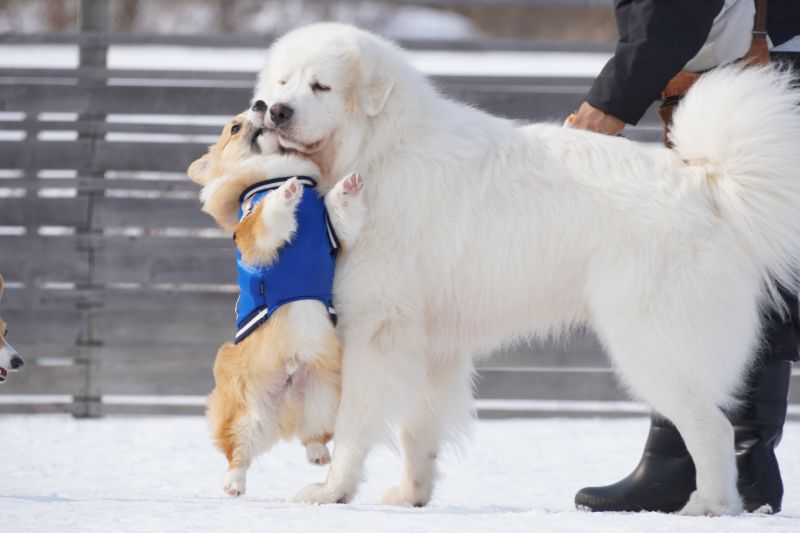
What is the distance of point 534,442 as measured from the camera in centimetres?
500

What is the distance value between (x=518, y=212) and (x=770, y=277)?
75cm

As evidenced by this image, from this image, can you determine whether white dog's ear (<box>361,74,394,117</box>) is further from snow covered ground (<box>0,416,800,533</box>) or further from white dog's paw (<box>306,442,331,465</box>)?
snow covered ground (<box>0,416,800,533</box>)

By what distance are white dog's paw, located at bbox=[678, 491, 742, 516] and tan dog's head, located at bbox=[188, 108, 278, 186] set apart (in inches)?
64.1

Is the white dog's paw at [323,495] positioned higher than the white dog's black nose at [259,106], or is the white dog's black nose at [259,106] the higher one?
the white dog's black nose at [259,106]

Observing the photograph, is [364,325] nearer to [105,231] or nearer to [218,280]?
[218,280]

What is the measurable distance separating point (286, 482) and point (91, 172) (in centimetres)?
256

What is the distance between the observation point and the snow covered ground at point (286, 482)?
263cm

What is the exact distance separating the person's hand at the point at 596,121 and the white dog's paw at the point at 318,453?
1.29 meters

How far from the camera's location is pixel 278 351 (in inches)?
122

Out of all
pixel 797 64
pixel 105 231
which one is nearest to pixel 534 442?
pixel 797 64

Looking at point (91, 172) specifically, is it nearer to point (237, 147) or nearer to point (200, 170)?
point (200, 170)

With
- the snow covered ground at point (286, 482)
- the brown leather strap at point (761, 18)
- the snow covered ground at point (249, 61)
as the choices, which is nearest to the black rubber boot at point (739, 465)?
the snow covered ground at point (286, 482)

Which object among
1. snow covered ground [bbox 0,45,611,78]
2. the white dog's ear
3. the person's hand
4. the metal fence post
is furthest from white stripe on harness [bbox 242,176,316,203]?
snow covered ground [bbox 0,45,611,78]

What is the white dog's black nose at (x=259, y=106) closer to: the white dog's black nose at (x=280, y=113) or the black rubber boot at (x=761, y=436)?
the white dog's black nose at (x=280, y=113)
